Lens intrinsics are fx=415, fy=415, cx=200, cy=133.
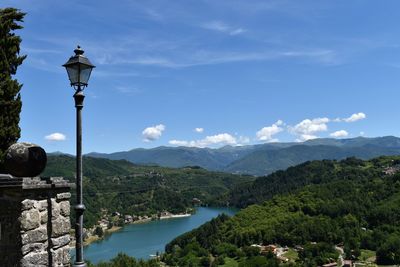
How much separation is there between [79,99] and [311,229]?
339 ft

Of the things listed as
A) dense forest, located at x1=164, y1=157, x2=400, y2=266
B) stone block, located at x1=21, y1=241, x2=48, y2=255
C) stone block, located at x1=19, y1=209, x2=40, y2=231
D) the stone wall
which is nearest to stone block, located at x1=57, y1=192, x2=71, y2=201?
the stone wall

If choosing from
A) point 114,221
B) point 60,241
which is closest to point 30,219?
point 60,241

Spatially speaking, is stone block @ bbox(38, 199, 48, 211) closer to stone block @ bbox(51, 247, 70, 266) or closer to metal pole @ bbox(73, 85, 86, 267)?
metal pole @ bbox(73, 85, 86, 267)

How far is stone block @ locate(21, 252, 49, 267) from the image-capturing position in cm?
587

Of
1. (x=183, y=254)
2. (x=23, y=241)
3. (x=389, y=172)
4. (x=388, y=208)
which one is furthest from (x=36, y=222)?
(x=389, y=172)

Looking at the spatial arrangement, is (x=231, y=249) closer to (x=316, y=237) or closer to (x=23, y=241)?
(x=316, y=237)

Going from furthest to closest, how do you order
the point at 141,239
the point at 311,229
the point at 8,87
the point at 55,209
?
the point at 141,239 < the point at 311,229 < the point at 8,87 < the point at 55,209

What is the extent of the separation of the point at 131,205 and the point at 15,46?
607 feet

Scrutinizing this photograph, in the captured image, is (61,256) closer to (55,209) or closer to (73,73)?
(55,209)

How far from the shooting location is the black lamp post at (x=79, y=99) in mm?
6574

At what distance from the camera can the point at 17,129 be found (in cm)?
1302

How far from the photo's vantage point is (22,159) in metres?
6.19

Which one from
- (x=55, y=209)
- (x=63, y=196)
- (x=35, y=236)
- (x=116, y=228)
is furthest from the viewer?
(x=116, y=228)

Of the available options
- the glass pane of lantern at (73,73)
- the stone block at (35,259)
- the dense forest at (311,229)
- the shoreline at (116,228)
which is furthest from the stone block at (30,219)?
the shoreline at (116,228)
